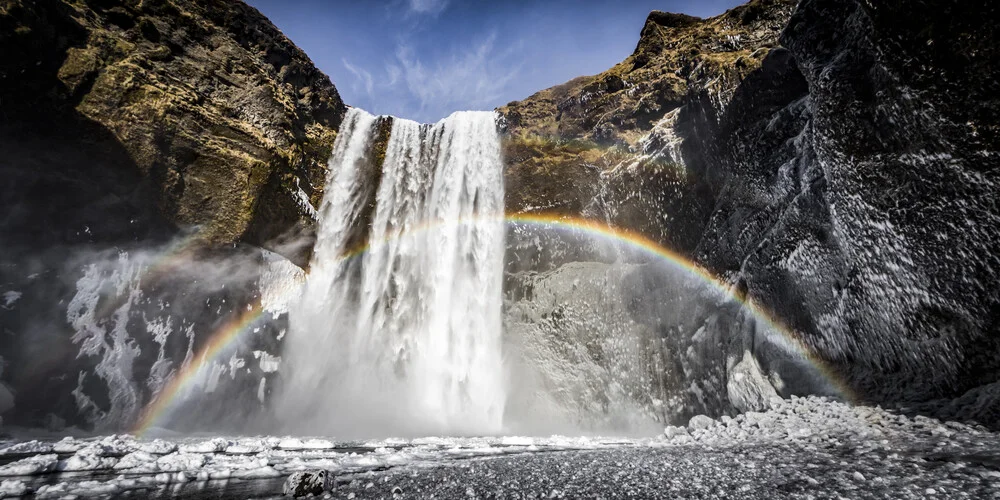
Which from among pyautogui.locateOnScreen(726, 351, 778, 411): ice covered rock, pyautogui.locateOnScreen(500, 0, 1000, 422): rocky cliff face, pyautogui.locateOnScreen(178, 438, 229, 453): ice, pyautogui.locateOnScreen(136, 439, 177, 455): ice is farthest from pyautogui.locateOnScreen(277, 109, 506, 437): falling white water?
pyautogui.locateOnScreen(726, 351, 778, 411): ice covered rock

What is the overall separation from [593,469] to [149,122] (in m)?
16.5

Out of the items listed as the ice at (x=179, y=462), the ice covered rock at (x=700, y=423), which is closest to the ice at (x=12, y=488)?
the ice at (x=179, y=462)

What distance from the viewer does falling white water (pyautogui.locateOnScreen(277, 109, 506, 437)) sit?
18.4 metres

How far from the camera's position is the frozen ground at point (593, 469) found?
13.6 feet

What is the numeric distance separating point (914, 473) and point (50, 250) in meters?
20.9

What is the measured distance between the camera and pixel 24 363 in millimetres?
12164

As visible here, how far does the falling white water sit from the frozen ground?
1081 centimetres

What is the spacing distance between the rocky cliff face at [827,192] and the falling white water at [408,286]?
6.96m

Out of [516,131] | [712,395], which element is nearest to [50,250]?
[516,131]

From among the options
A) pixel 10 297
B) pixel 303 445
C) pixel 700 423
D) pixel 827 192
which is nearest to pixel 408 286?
pixel 303 445

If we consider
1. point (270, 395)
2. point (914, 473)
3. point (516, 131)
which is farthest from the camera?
point (516, 131)

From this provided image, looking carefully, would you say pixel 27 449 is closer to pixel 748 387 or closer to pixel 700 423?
pixel 700 423

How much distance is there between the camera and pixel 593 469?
5.73m

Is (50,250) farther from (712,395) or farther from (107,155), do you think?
(712,395)
